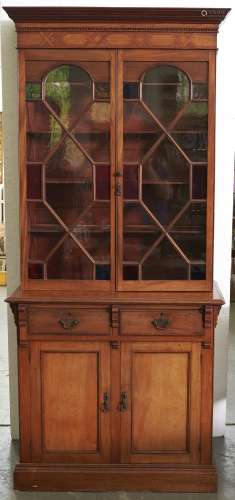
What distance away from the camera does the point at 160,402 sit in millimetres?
3242

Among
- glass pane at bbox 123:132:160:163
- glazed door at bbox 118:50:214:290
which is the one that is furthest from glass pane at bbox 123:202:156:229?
glass pane at bbox 123:132:160:163

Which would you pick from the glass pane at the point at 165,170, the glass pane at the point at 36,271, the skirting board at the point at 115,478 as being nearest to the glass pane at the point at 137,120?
the glass pane at the point at 165,170

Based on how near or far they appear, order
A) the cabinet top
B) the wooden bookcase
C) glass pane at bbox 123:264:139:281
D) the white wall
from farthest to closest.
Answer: the white wall, glass pane at bbox 123:264:139:281, the wooden bookcase, the cabinet top

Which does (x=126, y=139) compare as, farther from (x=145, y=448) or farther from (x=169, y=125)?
(x=145, y=448)

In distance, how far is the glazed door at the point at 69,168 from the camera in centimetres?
311

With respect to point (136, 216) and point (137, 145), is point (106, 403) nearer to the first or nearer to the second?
point (136, 216)

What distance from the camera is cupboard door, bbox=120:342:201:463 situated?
321 centimetres

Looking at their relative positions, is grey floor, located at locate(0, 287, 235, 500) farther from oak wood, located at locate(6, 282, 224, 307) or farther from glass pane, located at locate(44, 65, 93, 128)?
glass pane, located at locate(44, 65, 93, 128)

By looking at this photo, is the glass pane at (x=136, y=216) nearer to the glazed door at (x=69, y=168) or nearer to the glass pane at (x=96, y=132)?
the glazed door at (x=69, y=168)

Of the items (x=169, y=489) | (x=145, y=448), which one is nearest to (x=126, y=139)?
(x=145, y=448)

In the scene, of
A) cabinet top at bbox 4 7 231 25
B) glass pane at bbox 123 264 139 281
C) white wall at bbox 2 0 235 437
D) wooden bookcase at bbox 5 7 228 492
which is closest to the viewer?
cabinet top at bbox 4 7 231 25

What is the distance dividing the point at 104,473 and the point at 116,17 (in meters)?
2.24

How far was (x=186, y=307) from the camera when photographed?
314cm

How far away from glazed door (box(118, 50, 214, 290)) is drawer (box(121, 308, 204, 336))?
0.12 meters
